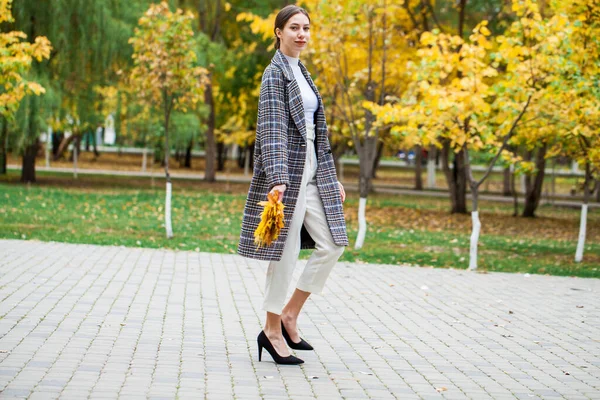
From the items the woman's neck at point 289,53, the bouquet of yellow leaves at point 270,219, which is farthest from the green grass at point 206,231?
the bouquet of yellow leaves at point 270,219

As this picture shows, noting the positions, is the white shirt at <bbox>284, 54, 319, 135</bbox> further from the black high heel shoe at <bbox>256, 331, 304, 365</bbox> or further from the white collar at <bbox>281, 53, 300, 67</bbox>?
the black high heel shoe at <bbox>256, 331, 304, 365</bbox>

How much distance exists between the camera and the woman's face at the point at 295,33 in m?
6.03

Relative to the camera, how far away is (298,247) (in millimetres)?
6055

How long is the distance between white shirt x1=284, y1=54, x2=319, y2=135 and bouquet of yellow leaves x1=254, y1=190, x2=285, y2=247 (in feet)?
2.08

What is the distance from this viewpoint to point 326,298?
912cm

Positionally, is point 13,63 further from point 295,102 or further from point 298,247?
point 298,247

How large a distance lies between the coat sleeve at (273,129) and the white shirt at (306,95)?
0.14 metres

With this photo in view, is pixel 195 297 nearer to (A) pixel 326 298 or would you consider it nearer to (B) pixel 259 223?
(A) pixel 326 298

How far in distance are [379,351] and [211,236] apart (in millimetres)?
10459

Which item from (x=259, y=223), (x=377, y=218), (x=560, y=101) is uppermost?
(x=560, y=101)

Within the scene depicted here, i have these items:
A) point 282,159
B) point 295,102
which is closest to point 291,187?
point 282,159

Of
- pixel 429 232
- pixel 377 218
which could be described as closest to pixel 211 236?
pixel 429 232

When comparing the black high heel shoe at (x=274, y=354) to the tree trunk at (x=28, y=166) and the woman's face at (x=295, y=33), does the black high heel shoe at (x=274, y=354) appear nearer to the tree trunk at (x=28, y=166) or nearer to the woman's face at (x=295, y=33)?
the woman's face at (x=295, y=33)

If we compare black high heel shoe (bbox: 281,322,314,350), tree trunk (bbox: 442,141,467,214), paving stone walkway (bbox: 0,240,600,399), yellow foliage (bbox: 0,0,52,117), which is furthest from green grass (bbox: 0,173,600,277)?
black high heel shoe (bbox: 281,322,314,350)
